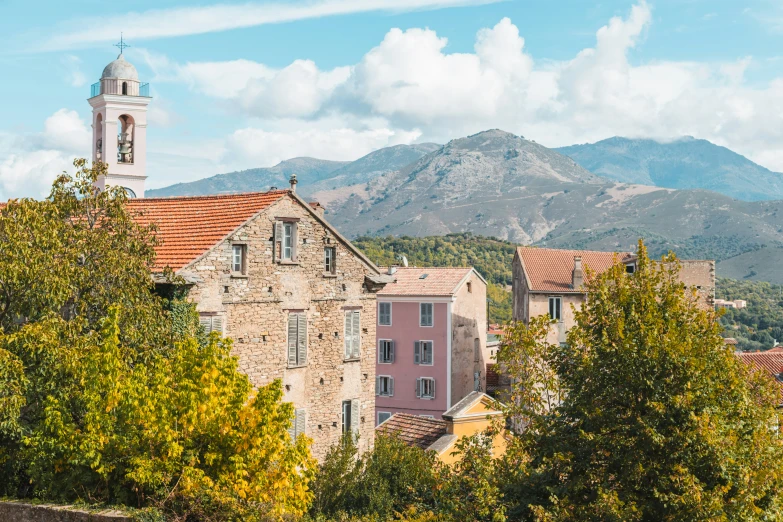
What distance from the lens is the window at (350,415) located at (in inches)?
1267

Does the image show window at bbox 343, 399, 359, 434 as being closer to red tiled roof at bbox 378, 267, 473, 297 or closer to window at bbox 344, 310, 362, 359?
window at bbox 344, 310, 362, 359

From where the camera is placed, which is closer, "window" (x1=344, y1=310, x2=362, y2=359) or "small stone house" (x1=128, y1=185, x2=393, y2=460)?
"small stone house" (x1=128, y1=185, x2=393, y2=460)

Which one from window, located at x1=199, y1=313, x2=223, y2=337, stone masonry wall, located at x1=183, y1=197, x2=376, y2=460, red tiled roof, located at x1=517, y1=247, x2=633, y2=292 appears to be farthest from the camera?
red tiled roof, located at x1=517, y1=247, x2=633, y2=292

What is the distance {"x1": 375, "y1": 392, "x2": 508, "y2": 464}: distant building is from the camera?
3206cm

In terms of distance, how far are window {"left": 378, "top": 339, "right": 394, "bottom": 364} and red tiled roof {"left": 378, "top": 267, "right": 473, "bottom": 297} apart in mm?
3188

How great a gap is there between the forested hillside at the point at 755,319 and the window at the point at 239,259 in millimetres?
81398

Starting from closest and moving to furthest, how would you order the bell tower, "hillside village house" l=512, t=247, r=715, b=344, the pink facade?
the bell tower, "hillside village house" l=512, t=247, r=715, b=344, the pink facade

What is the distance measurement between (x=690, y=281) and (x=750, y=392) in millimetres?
35872

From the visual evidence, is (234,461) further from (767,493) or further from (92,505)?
(767,493)

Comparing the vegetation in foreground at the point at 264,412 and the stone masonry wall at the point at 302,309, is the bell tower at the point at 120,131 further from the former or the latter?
the vegetation in foreground at the point at 264,412

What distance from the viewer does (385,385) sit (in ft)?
198

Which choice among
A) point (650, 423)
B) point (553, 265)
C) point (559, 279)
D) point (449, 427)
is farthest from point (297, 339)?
point (553, 265)

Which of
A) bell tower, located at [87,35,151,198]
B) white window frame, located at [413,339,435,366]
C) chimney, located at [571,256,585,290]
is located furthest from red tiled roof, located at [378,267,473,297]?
bell tower, located at [87,35,151,198]

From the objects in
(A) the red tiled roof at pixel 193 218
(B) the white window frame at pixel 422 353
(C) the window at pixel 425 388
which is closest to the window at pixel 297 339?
(A) the red tiled roof at pixel 193 218
